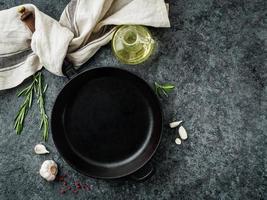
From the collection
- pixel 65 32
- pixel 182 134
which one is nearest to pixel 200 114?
pixel 182 134

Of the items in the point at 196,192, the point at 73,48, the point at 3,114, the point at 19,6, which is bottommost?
the point at 196,192

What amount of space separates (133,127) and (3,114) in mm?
447

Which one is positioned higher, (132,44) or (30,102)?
(132,44)

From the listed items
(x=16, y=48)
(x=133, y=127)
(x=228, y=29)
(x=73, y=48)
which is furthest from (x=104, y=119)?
(x=228, y=29)

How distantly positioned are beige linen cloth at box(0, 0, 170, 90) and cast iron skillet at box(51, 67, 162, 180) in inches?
3.3

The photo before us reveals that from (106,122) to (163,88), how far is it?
0.22m

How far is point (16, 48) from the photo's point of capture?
1225 millimetres

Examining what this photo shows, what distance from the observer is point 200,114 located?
123 centimetres

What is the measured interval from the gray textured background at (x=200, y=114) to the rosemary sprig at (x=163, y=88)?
0.02 meters

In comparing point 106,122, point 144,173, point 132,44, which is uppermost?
point 132,44

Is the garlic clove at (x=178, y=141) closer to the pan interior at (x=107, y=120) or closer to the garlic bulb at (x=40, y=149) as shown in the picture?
the pan interior at (x=107, y=120)

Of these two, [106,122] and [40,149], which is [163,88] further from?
[40,149]

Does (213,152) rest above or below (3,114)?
below

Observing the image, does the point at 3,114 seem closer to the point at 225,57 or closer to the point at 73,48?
the point at 73,48
